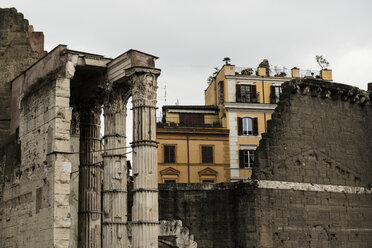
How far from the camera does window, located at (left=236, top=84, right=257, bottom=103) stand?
33.6 m

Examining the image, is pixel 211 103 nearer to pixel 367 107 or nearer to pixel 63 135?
pixel 367 107

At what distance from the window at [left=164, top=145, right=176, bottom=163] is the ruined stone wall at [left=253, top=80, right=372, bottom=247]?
1146cm

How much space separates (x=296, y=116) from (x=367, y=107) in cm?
420

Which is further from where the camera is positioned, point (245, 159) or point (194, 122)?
point (194, 122)

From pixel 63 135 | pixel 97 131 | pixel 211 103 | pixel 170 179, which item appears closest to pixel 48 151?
pixel 63 135

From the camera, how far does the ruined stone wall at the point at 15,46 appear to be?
18.4 m

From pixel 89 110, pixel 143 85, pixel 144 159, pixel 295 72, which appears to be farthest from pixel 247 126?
pixel 144 159

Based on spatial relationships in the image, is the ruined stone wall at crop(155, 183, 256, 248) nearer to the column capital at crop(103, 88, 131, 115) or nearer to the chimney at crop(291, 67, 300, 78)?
the column capital at crop(103, 88, 131, 115)

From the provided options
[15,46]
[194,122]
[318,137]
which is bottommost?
[318,137]

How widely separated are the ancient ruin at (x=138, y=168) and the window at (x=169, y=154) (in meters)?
11.4

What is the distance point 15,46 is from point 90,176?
16.1 feet

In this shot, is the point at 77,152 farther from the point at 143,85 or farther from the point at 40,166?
the point at 143,85

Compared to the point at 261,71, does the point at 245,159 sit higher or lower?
lower

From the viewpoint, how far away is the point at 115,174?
1594 cm
